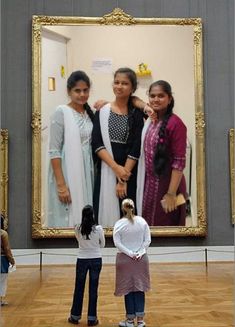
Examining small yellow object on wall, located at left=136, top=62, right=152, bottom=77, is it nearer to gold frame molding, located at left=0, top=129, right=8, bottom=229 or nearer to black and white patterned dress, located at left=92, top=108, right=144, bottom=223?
black and white patterned dress, located at left=92, top=108, right=144, bottom=223

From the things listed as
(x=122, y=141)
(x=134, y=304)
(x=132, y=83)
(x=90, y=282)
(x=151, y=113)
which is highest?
(x=132, y=83)

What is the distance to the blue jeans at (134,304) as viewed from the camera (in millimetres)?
5766

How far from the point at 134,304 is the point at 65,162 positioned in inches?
288

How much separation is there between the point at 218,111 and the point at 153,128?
6.65 ft

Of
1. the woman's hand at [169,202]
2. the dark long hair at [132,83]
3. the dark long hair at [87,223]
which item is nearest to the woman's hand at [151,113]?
the dark long hair at [132,83]

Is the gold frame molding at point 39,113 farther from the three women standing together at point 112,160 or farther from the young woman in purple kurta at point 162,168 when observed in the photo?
the young woman in purple kurta at point 162,168

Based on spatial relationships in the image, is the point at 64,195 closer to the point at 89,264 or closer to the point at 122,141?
the point at 122,141

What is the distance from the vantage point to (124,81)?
42.6 ft

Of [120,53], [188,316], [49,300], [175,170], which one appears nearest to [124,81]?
[120,53]

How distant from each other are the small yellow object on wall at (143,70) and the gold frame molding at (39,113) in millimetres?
1220

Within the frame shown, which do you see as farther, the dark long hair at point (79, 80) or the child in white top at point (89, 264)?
the dark long hair at point (79, 80)

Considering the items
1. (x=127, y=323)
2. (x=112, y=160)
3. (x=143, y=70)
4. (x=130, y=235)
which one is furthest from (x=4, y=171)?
(x=127, y=323)

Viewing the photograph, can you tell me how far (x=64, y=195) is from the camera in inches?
495

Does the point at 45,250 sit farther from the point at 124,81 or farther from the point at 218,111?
the point at 218,111
